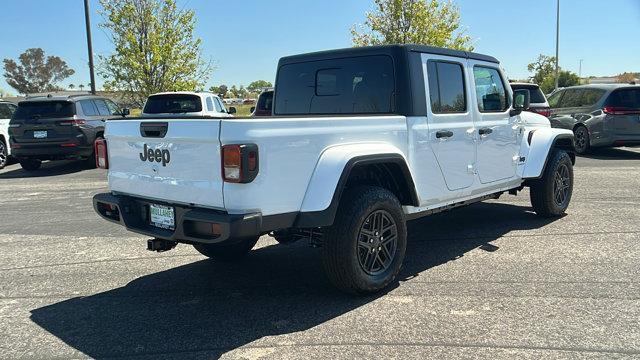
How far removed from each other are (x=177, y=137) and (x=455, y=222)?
4315mm

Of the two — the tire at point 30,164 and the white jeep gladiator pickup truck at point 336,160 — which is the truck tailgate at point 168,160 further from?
the tire at point 30,164

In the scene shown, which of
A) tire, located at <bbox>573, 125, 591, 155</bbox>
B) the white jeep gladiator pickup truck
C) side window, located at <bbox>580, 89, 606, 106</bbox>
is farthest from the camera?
tire, located at <bbox>573, 125, 591, 155</bbox>

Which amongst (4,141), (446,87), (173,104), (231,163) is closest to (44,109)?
(4,141)

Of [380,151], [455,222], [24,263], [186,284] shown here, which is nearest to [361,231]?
[380,151]

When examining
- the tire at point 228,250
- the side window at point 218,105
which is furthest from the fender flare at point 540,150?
the side window at point 218,105

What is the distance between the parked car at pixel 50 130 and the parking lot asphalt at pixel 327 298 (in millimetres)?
6140

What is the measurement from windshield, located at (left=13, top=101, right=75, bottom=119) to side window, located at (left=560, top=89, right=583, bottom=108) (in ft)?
42.2

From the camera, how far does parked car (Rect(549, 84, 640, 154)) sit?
1306cm

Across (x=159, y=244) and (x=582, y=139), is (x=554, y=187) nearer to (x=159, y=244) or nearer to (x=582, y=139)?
(x=159, y=244)

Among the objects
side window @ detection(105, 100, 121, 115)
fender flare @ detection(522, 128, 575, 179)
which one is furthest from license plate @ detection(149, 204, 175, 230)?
side window @ detection(105, 100, 121, 115)

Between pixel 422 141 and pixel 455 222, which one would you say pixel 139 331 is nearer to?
pixel 422 141

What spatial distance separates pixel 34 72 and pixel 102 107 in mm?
63619

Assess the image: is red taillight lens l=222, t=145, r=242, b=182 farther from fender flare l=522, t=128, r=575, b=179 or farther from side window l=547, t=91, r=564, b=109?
side window l=547, t=91, r=564, b=109

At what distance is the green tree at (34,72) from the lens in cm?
6719
